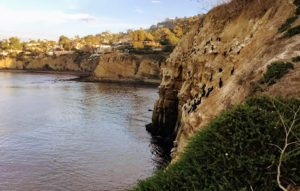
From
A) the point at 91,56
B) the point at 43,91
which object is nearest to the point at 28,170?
the point at 43,91

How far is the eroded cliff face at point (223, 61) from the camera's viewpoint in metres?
18.6

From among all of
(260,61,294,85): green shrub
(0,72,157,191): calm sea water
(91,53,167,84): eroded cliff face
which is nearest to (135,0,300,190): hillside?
(260,61,294,85): green shrub

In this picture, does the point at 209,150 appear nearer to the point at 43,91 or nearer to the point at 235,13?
the point at 235,13

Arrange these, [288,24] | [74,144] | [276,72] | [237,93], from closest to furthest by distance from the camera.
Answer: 1. [276,72]
2. [237,93]
3. [288,24]
4. [74,144]

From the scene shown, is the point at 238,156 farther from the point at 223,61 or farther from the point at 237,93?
the point at 223,61

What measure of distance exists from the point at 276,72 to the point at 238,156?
8.36 metres

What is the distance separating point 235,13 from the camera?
114 ft

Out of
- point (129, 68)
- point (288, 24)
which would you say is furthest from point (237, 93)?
point (129, 68)

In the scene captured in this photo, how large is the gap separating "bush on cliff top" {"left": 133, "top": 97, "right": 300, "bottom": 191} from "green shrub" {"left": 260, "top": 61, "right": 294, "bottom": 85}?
20.6 feet

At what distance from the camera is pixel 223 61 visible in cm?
3041

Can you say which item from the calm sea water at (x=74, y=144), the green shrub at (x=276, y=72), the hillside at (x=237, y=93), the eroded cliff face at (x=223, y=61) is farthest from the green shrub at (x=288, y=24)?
the calm sea water at (x=74, y=144)

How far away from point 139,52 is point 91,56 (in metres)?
37.0

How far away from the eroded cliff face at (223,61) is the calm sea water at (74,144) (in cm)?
541

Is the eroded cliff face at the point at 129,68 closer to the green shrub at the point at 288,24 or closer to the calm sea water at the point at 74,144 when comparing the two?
the calm sea water at the point at 74,144
